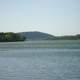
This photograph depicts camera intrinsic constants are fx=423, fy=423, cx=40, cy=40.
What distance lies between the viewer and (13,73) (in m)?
18.0

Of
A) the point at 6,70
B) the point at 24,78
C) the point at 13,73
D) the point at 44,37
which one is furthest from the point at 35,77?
the point at 44,37

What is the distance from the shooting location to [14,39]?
236 feet

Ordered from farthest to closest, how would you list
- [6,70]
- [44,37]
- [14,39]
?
[44,37] → [14,39] → [6,70]

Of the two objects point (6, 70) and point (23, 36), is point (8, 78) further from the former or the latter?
point (23, 36)

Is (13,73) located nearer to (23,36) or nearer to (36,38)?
(23,36)

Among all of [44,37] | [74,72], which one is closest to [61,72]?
[74,72]

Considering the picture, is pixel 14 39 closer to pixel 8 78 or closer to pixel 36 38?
pixel 36 38

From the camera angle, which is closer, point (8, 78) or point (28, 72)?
point (8, 78)

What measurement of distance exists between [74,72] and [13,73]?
260 centimetres

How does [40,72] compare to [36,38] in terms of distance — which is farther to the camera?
[36,38]

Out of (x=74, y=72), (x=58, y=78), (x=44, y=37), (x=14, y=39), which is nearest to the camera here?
(x=58, y=78)

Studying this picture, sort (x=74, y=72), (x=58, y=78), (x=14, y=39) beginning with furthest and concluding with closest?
(x=14, y=39) → (x=74, y=72) → (x=58, y=78)

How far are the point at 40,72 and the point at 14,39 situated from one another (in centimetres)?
5399

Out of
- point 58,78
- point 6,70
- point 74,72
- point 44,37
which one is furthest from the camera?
point 44,37
